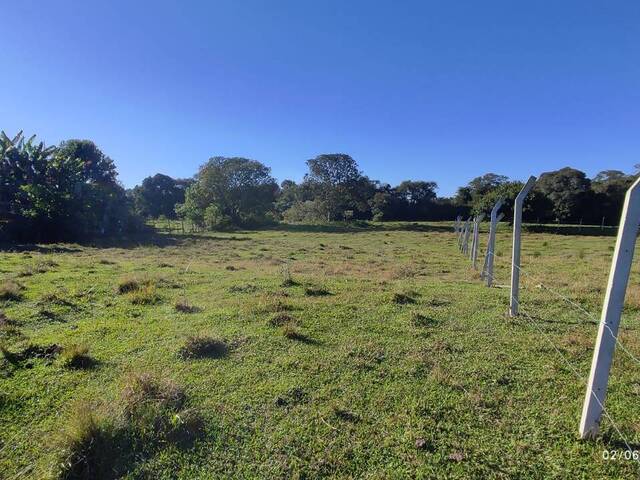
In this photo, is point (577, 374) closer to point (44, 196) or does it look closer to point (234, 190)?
point (44, 196)

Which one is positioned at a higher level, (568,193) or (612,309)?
(568,193)

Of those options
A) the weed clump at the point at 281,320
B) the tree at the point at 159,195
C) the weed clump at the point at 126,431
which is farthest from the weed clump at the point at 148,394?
the tree at the point at 159,195

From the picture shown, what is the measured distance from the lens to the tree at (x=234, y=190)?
47594 millimetres

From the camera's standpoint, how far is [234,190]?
48625mm

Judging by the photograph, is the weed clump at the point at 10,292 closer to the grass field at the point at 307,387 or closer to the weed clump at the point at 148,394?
the grass field at the point at 307,387

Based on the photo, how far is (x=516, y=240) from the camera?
6.57 meters

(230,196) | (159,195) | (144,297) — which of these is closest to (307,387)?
(144,297)

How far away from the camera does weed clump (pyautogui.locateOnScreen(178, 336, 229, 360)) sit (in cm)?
501

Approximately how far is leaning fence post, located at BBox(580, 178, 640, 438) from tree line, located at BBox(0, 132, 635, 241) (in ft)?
65.3

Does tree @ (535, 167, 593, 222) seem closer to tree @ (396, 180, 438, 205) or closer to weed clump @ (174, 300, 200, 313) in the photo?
tree @ (396, 180, 438, 205)

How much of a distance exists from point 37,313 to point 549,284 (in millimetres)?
11745

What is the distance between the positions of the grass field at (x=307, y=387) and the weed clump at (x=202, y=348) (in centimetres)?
3

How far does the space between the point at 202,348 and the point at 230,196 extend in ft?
148

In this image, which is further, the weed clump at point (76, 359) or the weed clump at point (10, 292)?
the weed clump at point (10, 292)
